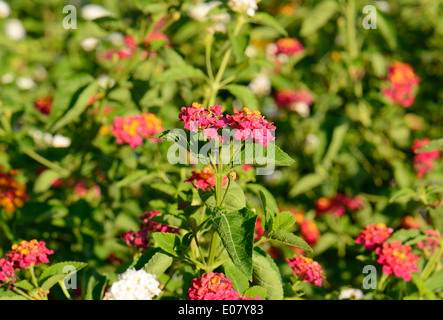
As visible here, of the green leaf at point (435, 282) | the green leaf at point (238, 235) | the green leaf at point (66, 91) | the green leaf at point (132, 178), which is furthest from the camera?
the green leaf at point (66, 91)

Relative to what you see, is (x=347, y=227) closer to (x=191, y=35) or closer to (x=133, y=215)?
(x=133, y=215)

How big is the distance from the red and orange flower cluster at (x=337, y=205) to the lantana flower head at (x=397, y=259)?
44.9 inches

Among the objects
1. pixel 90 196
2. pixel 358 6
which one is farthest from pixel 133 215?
pixel 358 6

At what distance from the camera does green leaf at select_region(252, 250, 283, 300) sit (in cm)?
162

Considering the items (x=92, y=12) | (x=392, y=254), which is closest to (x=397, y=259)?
(x=392, y=254)

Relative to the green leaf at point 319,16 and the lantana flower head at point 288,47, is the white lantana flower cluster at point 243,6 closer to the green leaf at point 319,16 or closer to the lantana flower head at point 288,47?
the green leaf at point 319,16

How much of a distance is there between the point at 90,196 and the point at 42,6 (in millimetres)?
2505

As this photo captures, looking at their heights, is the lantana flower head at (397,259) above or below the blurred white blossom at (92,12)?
below

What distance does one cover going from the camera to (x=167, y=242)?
5.03 feet

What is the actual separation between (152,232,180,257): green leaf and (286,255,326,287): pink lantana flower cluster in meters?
0.42

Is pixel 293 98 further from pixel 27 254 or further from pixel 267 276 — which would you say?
pixel 27 254

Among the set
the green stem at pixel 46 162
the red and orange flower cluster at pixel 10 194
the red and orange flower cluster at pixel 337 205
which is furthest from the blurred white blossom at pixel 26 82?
the red and orange flower cluster at pixel 337 205

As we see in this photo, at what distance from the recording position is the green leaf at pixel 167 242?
1509 mm
